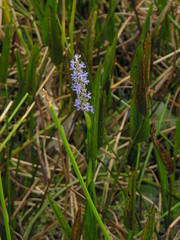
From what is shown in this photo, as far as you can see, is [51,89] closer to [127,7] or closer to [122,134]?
[122,134]

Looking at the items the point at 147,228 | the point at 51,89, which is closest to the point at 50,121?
the point at 51,89

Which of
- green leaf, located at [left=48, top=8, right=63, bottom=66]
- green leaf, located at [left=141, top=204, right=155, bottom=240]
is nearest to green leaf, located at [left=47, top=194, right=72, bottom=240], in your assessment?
green leaf, located at [left=141, top=204, right=155, bottom=240]

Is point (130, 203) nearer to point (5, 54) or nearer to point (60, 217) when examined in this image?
point (60, 217)

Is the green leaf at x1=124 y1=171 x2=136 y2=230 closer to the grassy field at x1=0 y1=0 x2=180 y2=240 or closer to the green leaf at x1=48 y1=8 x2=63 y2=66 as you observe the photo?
the grassy field at x1=0 y1=0 x2=180 y2=240

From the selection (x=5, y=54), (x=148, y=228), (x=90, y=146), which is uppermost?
(x=5, y=54)

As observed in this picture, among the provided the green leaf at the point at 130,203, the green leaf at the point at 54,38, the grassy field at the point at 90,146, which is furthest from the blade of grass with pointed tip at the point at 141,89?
the green leaf at the point at 54,38

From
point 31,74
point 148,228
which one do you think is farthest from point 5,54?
point 148,228

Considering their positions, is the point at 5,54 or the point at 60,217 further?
the point at 5,54
